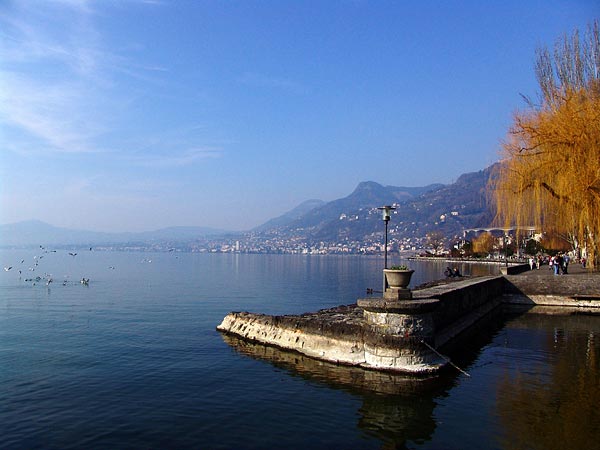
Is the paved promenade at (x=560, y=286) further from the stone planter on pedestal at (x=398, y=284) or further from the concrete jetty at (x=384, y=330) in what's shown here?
the stone planter on pedestal at (x=398, y=284)

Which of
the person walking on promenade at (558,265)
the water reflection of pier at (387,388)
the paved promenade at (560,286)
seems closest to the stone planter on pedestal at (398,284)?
the water reflection of pier at (387,388)

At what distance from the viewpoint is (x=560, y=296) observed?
91.8 ft

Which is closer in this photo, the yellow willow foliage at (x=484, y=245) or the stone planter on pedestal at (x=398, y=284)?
the stone planter on pedestal at (x=398, y=284)

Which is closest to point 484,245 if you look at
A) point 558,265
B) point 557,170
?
point 558,265

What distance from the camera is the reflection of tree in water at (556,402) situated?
8820mm

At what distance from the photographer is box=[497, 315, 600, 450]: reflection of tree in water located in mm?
8820

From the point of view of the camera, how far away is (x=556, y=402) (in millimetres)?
10750

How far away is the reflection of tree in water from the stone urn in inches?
141

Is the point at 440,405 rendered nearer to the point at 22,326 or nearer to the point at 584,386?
the point at 584,386

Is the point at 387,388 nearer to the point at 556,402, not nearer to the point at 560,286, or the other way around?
the point at 556,402

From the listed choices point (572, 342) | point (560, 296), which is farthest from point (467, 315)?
point (560, 296)

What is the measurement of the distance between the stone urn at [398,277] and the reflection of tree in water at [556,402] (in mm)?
3575

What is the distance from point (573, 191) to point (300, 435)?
2000 centimetres

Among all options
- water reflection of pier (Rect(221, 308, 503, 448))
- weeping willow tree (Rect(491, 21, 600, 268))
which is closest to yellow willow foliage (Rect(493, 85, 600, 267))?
weeping willow tree (Rect(491, 21, 600, 268))
